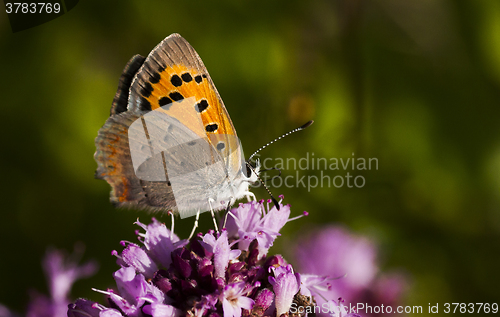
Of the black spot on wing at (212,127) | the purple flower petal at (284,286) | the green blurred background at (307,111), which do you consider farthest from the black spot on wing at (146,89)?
the green blurred background at (307,111)

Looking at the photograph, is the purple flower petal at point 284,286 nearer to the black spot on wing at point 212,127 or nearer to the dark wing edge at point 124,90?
the black spot on wing at point 212,127

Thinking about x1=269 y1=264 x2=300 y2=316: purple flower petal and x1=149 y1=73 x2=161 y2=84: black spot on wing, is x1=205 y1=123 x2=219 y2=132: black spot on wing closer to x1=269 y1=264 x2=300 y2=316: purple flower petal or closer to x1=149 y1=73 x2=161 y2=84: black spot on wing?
x1=149 y1=73 x2=161 y2=84: black spot on wing

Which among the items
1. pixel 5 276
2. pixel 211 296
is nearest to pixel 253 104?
pixel 211 296

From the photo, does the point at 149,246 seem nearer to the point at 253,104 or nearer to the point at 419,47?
the point at 253,104

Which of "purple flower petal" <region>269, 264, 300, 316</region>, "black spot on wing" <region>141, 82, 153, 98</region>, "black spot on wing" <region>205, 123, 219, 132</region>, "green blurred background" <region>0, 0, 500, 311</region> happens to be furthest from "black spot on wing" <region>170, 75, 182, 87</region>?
"green blurred background" <region>0, 0, 500, 311</region>

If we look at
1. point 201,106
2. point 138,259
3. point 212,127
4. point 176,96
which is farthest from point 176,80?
point 138,259

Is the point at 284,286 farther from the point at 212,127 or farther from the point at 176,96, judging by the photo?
the point at 176,96
